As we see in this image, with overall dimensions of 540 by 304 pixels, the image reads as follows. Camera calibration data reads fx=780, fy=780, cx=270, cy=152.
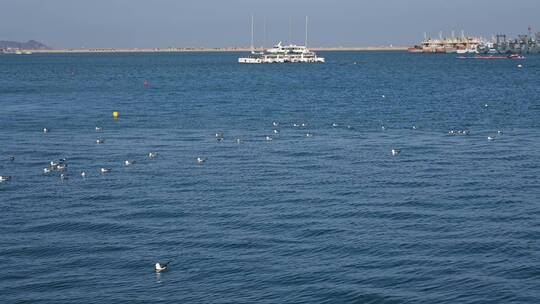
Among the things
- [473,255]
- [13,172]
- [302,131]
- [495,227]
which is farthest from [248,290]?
[302,131]

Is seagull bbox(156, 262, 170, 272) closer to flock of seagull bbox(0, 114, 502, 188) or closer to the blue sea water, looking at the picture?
the blue sea water

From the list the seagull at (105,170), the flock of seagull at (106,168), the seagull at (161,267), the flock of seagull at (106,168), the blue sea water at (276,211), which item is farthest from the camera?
the seagull at (105,170)

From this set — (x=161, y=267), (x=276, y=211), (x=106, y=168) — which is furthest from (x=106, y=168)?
(x=161, y=267)

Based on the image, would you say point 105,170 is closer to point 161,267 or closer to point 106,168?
point 106,168

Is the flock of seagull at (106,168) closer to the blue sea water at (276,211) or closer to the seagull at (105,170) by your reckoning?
the seagull at (105,170)

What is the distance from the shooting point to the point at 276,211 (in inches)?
1690

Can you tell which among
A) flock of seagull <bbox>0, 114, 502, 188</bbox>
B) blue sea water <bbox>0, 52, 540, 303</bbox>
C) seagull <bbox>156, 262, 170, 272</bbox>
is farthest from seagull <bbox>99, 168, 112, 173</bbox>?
seagull <bbox>156, 262, 170, 272</bbox>

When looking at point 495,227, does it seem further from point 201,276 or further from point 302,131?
point 302,131

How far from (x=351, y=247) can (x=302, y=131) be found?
38.5 m

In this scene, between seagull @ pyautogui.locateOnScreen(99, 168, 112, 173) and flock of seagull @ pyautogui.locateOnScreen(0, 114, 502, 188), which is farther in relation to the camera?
seagull @ pyautogui.locateOnScreen(99, 168, 112, 173)

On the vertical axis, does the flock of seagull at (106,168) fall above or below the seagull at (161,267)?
above

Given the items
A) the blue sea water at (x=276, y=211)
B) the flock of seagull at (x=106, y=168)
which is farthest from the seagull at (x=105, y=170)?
the blue sea water at (x=276, y=211)

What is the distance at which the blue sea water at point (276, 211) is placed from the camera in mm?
31672

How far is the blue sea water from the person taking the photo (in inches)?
1247
